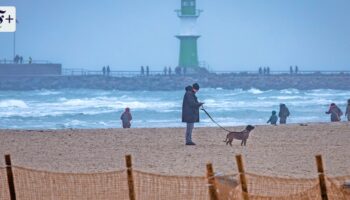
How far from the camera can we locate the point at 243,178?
8664 mm

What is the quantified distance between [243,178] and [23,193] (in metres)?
2.97

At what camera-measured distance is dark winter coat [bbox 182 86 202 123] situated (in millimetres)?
18578

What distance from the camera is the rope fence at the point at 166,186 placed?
895cm

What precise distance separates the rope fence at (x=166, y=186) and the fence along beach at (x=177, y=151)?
0.34 ft

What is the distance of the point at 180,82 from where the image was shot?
322ft

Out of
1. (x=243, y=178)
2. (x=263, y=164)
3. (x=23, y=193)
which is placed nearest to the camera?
(x=243, y=178)

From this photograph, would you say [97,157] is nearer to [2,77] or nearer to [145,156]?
[145,156]

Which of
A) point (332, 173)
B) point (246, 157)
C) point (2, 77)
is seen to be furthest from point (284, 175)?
point (2, 77)

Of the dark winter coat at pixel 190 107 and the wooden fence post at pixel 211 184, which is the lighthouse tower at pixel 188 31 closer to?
the dark winter coat at pixel 190 107

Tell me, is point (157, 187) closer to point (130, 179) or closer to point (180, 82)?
point (130, 179)

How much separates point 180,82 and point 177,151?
79759mm

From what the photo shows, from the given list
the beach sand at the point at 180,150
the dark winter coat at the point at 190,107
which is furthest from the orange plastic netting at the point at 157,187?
the dark winter coat at the point at 190,107

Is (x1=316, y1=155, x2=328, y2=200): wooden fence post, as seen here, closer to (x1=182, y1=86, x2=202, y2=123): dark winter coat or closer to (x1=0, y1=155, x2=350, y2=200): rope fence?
(x1=0, y1=155, x2=350, y2=200): rope fence

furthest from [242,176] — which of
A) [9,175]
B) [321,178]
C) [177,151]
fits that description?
[177,151]
